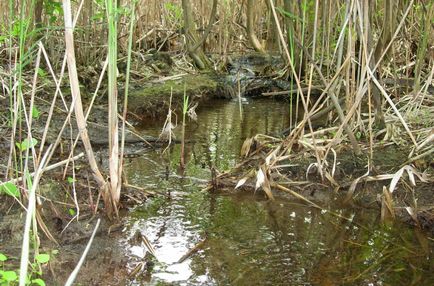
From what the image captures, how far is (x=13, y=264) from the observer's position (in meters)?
2.01

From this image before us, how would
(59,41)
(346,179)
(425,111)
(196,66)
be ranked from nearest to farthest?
Result: (346,179), (425,111), (59,41), (196,66)

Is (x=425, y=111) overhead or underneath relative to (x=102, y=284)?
overhead

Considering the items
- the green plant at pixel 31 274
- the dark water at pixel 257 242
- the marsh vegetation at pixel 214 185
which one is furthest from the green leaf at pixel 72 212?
the green plant at pixel 31 274

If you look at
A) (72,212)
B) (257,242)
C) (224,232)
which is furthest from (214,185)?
(72,212)

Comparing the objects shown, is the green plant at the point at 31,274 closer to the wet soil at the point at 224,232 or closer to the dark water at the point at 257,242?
the wet soil at the point at 224,232

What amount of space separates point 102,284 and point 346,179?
5.35 ft

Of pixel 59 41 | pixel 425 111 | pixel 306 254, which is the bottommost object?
pixel 306 254

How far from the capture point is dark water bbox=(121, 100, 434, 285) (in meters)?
2.17

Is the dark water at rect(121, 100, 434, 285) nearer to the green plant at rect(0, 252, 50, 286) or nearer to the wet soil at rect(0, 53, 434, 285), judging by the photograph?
the wet soil at rect(0, 53, 434, 285)

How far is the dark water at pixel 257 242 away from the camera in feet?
7.12

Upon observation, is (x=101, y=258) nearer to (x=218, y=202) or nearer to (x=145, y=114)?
(x=218, y=202)

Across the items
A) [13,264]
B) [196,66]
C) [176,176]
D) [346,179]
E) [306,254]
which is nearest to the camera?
[13,264]

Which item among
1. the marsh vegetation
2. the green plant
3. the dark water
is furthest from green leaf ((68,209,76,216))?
the green plant

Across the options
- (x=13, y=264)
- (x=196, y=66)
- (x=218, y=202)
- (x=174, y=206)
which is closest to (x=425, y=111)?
(x=218, y=202)
